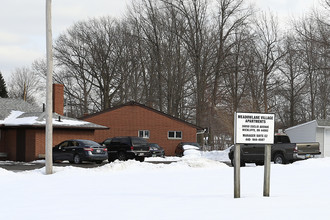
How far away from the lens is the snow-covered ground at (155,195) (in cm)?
988

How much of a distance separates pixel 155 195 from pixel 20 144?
25.5 metres

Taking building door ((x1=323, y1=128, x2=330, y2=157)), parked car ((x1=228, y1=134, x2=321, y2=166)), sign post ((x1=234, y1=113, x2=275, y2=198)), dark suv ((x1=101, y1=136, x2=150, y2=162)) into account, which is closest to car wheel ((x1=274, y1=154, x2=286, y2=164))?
parked car ((x1=228, y1=134, x2=321, y2=166))

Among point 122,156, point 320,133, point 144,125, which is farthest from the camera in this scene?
point 144,125

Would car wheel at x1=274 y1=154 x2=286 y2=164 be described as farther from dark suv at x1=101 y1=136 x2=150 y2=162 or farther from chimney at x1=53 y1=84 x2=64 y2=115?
chimney at x1=53 y1=84 x2=64 y2=115

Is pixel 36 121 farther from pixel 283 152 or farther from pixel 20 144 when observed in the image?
pixel 283 152

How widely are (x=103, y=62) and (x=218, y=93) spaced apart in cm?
1594

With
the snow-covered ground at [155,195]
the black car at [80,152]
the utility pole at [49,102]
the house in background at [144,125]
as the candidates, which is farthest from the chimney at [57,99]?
the utility pole at [49,102]

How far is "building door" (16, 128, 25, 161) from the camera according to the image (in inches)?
1437

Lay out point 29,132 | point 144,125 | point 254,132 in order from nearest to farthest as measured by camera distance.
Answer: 1. point 254,132
2. point 29,132
3. point 144,125

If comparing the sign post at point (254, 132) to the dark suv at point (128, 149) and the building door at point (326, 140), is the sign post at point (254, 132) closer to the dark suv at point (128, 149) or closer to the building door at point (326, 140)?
the dark suv at point (128, 149)

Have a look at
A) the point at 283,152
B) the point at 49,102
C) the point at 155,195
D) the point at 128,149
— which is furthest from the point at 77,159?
the point at 155,195

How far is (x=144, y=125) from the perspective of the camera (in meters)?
50.0

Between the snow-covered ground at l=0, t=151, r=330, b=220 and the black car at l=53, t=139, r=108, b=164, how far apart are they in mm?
7941

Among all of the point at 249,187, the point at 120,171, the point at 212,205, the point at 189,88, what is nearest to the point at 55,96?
the point at 120,171
